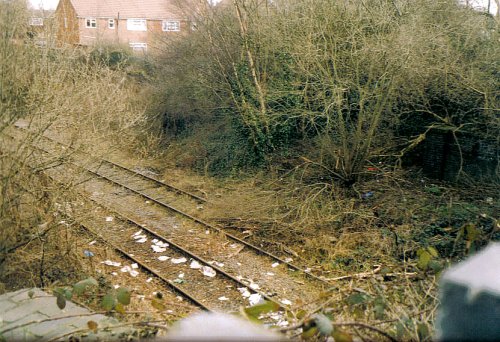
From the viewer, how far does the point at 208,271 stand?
10.1 m

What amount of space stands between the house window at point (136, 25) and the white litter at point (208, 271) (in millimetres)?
40556

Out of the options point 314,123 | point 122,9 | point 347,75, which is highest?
point 122,9

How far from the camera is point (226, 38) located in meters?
17.3

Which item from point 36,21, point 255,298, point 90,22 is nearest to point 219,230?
point 255,298

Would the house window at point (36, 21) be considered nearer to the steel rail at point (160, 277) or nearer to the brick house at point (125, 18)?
the steel rail at point (160, 277)

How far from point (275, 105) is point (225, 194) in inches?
143

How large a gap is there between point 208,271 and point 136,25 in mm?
40974

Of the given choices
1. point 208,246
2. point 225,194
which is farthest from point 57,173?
point 225,194

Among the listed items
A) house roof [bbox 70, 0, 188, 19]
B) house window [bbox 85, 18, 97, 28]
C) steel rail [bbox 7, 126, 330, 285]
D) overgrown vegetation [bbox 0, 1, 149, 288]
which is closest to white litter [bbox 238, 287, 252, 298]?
steel rail [bbox 7, 126, 330, 285]

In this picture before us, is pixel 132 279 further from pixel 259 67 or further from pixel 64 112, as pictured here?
pixel 259 67

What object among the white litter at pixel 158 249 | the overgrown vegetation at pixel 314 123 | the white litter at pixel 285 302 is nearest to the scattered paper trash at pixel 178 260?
the white litter at pixel 158 249

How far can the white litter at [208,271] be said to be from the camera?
999cm

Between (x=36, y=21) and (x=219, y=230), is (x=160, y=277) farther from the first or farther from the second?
(x=36, y=21)

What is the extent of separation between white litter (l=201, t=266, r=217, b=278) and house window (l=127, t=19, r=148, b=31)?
40.6 metres
